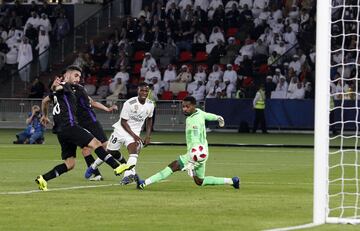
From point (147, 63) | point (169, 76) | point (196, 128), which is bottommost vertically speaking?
point (169, 76)

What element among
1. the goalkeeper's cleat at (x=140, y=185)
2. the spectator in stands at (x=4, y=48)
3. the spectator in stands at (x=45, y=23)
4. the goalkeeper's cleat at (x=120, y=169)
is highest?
the spectator in stands at (x=45, y=23)

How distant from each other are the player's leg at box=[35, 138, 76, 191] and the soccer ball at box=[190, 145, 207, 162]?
2.12 m

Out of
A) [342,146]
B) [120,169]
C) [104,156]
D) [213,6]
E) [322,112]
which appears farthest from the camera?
[213,6]

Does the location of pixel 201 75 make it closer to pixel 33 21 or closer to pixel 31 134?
pixel 33 21

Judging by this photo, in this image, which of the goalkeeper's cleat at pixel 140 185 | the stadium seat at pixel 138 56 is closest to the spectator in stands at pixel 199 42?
the stadium seat at pixel 138 56

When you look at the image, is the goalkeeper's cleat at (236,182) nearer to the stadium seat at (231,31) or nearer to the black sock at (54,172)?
the black sock at (54,172)

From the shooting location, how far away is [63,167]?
20.3 m

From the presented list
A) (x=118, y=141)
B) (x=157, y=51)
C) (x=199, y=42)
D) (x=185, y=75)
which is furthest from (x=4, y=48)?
(x=118, y=141)

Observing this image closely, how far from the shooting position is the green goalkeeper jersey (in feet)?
66.0

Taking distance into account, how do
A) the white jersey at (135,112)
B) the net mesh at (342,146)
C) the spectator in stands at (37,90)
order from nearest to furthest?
the net mesh at (342,146)
the white jersey at (135,112)
the spectator in stands at (37,90)

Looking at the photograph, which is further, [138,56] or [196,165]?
[138,56]

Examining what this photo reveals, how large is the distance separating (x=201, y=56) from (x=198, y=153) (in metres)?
29.2

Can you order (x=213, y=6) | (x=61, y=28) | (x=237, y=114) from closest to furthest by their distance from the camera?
(x=237, y=114) → (x=213, y=6) → (x=61, y=28)

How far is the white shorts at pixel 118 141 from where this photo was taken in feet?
74.5
